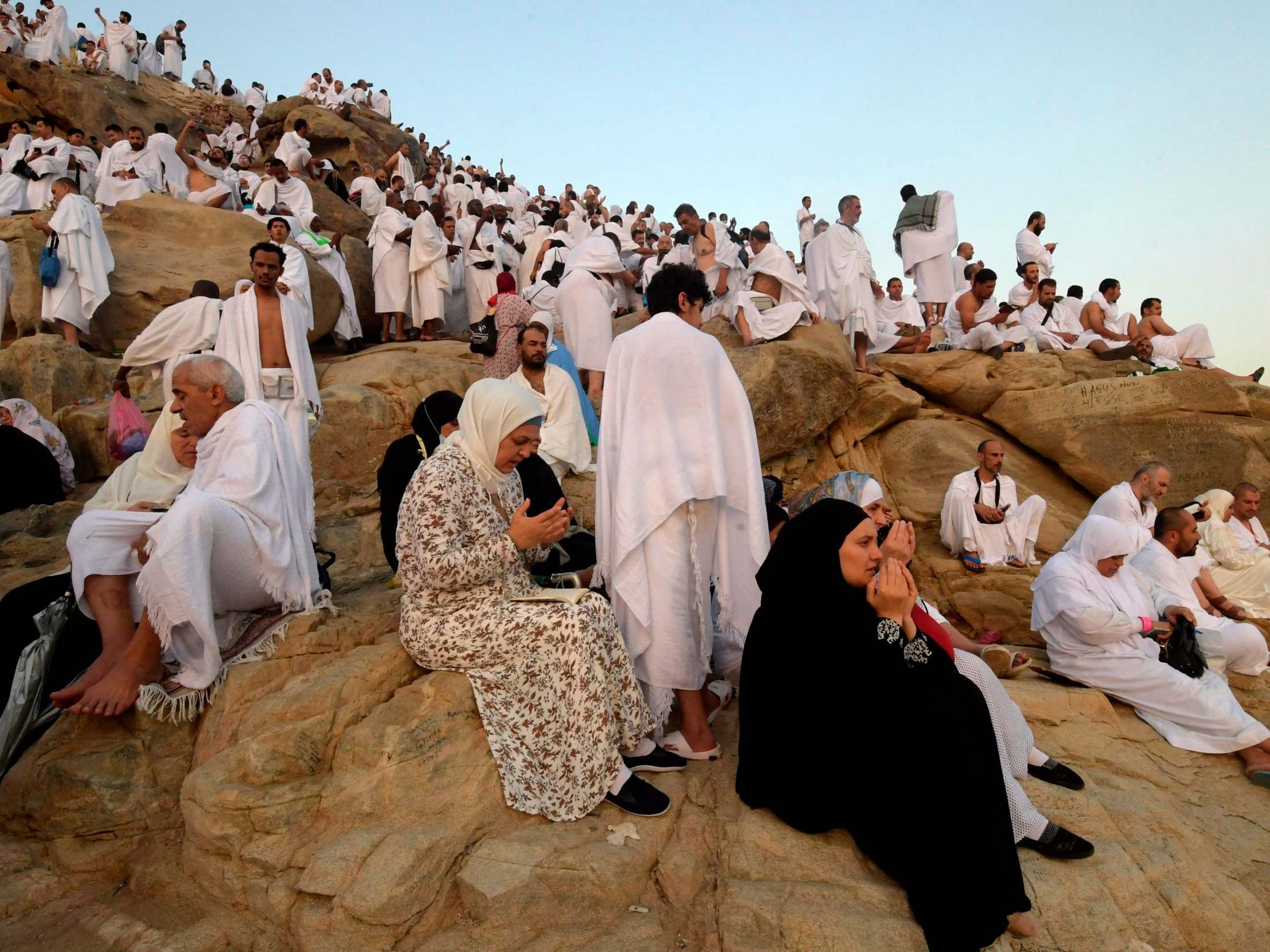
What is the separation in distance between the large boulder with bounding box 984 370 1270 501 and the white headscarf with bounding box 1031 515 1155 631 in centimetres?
397

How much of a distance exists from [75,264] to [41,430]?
3.01 metres

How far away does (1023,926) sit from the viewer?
242 cm

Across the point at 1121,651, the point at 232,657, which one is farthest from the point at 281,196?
the point at 1121,651

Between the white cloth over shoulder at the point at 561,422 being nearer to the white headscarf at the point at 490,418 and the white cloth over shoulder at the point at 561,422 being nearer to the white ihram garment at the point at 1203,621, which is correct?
the white headscarf at the point at 490,418

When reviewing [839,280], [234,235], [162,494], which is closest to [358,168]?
[234,235]

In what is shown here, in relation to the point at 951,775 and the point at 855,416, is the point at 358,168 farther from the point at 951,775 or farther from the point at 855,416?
the point at 951,775

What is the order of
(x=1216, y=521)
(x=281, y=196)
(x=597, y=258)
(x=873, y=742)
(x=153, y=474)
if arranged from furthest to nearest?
(x=281, y=196)
(x=597, y=258)
(x=1216, y=521)
(x=153, y=474)
(x=873, y=742)

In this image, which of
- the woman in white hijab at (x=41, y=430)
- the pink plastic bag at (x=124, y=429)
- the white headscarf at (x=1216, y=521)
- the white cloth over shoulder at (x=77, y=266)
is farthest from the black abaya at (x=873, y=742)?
the white cloth over shoulder at (x=77, y=266)

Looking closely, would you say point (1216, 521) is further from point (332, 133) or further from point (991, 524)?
point (332, 133)

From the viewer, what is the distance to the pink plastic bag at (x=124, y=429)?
6.03 metres

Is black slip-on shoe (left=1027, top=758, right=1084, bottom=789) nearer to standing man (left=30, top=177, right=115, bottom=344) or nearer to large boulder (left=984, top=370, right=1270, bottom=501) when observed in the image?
large boulder (left=984, top=370, right=1270, bottom=501)

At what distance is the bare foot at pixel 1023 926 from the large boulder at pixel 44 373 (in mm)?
8230

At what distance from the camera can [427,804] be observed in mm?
2799

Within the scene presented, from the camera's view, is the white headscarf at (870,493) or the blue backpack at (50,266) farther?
the blue backpack at (50,266)
